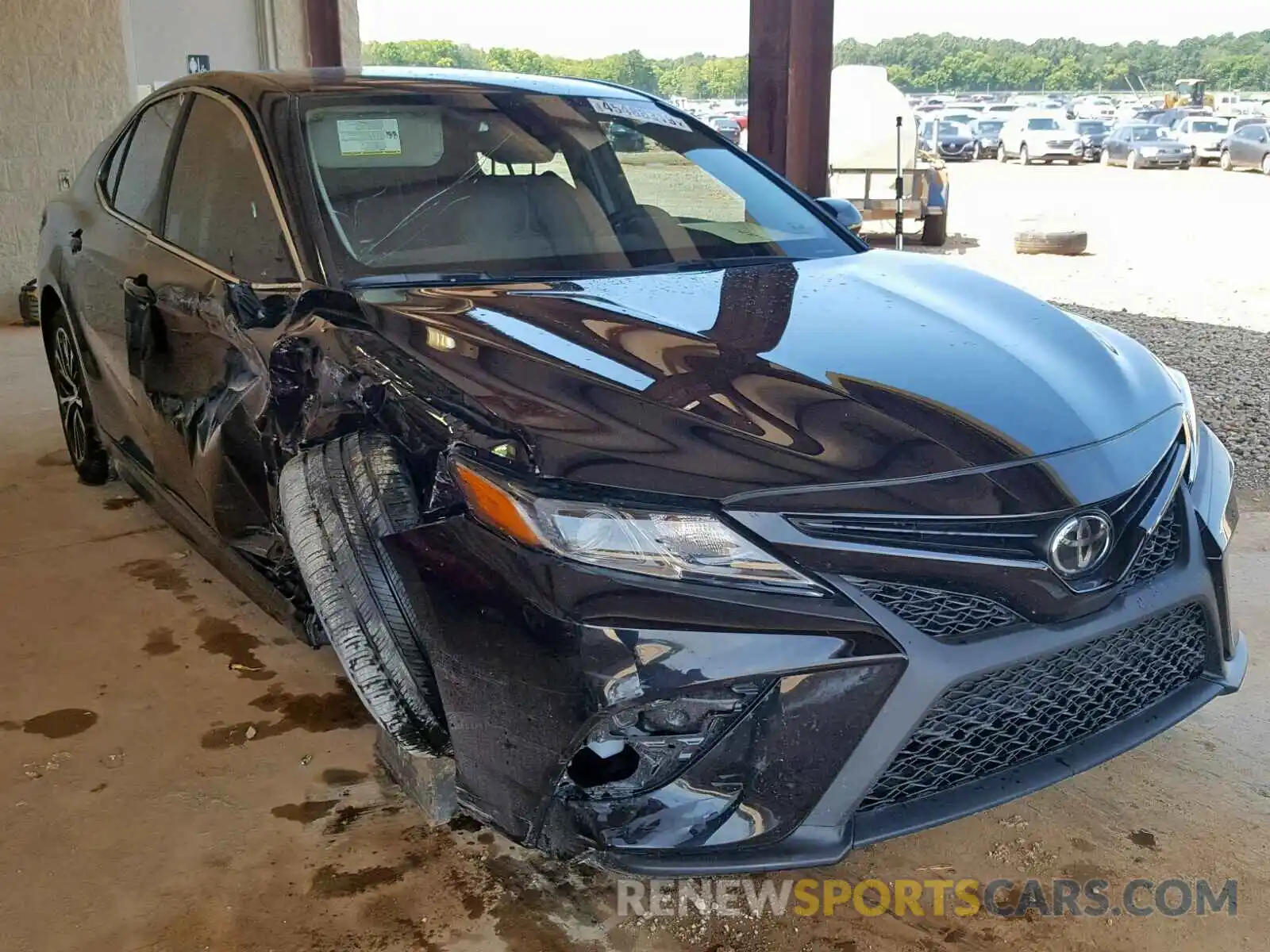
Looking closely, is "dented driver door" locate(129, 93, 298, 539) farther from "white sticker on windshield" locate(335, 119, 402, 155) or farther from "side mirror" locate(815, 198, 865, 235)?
"side mirror" locate(815, 198, 865, 235)

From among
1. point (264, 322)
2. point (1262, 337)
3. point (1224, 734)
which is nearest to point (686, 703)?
point (264, 322)

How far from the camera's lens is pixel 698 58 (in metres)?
17.9

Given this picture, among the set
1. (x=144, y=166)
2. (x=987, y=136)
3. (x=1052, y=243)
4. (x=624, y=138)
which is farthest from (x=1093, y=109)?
(x=144, y=166)

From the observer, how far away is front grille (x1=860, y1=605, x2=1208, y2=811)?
1774 mm

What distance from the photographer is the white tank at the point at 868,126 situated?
43.1 ft

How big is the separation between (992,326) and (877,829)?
1091 mm

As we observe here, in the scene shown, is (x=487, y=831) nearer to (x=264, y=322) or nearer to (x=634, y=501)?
(x=634, y=501)

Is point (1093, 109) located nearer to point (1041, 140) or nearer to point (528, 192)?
point (1041, 140)

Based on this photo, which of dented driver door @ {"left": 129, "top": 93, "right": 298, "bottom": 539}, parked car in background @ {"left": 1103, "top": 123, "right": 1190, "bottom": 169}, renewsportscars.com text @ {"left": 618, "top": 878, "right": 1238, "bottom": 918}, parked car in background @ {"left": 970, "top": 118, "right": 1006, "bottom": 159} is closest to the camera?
renewsportscars.com text @ {"left": 618, "top": 878, "right": 1238, "bottom": 918}

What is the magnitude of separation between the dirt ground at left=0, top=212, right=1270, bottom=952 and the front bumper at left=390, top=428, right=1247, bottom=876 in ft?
1.11

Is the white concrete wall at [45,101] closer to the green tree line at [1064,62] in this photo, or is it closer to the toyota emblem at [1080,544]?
the toyota emblem at [1080,544]

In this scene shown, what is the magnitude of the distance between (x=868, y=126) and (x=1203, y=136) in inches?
703

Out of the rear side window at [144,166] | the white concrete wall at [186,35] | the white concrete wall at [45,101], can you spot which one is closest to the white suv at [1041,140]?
the white concrete wall at [186,35]

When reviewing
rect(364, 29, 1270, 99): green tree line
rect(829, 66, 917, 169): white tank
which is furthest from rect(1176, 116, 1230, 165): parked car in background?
rect(829, 66, 917, 169): white tank
